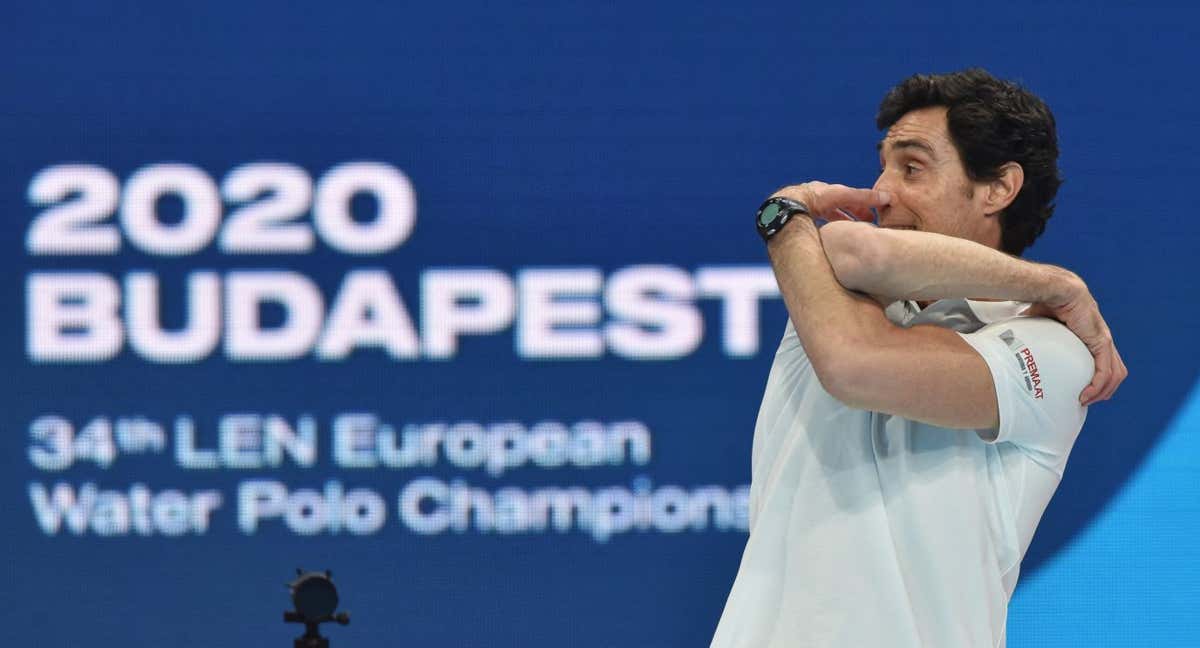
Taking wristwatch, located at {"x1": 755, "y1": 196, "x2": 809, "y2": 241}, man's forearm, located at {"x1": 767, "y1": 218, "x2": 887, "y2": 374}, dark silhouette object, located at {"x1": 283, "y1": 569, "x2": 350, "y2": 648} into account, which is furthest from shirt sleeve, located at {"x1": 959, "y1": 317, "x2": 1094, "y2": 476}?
dark silhouette object, located at {"x1": 283, "y1": 569, "x2": 350, "y2": 648}

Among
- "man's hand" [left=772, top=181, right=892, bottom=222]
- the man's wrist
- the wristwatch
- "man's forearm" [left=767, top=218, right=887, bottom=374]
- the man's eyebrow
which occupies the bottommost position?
"man's forearm" [left=767, top=218, right=887, bottom=374]

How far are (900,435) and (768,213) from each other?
1.06ft

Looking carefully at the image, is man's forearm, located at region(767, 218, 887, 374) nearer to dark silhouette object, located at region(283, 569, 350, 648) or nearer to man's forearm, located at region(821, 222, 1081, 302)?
man's forearm, located at region(821, 222, 1081, 302)

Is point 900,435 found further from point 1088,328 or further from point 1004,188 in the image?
point 1004,188

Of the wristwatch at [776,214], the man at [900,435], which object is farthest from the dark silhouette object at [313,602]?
the wristwatch at [776,214]

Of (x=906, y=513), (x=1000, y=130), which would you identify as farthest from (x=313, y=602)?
(x=1000, y=130)

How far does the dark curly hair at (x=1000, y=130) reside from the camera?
1737mm

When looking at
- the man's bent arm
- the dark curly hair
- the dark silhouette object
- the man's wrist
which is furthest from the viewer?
the dark silhouette object

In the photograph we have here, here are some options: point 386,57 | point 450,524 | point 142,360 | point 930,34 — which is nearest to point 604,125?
point 386,57

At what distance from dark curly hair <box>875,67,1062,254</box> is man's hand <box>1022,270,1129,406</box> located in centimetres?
21

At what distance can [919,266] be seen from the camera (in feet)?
5.04

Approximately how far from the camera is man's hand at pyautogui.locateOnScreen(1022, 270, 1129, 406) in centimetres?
160

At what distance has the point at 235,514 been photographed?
3498 mm

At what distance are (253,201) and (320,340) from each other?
42cm
